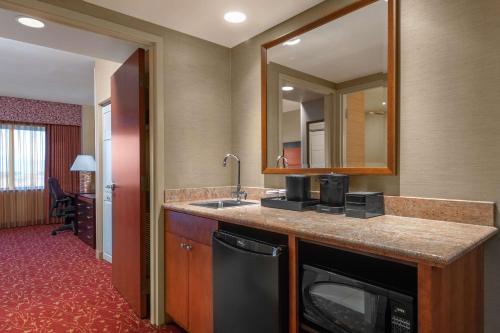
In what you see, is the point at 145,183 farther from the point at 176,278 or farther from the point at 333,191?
the point at 333,191

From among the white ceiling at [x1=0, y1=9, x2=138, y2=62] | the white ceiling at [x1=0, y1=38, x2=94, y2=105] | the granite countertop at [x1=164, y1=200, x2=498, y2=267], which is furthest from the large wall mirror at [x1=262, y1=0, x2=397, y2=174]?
the white ceiling at [x1=0, y1=38, x2=94, y2=105]

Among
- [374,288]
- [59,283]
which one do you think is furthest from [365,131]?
[59,283]

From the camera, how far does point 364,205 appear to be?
1572 millimetres

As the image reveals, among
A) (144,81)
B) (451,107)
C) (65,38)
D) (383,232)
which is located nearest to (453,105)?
(451,107)

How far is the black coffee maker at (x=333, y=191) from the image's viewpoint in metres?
1.75

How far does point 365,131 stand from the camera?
5.84 feet

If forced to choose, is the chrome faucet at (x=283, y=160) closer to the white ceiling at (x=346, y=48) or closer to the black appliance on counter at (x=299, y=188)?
the black appliance on counter at (x=299, y=188)

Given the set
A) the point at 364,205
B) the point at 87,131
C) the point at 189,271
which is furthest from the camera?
the point at 87,131

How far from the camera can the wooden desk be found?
4.25 meters

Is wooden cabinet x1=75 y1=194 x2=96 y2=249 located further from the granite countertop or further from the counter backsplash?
the counter backsplash

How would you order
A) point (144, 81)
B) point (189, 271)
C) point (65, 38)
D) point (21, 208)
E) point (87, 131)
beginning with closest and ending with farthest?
point (189, 271), point (65, 38), point (144, 81), point (21, 208), point (87, 131)

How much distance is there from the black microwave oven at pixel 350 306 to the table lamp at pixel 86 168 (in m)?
5.35

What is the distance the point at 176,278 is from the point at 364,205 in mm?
1374

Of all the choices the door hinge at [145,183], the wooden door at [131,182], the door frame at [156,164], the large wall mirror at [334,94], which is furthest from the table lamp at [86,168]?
the large wall mirror at [334,94]
